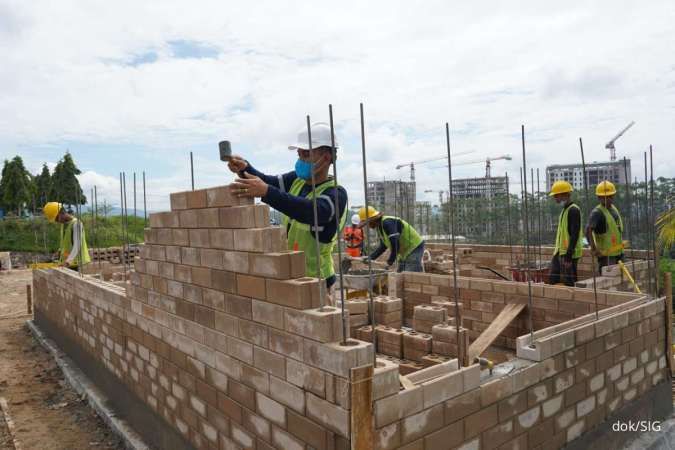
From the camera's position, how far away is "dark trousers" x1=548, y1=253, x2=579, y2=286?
21.8ft

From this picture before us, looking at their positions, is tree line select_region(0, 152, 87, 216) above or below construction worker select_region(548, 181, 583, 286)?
above

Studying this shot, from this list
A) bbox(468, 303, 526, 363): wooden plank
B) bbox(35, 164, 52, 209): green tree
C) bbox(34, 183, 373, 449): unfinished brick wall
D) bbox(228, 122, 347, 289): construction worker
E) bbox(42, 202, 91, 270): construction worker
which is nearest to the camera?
bbox(34, 183, 373, 449): unfinished brick wall

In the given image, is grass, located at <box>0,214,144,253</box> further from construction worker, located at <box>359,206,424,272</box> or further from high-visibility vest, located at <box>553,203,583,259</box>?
high-visibility vest, located at <box>553,203,583,259</box>

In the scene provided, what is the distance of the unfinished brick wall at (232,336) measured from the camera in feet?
8.62

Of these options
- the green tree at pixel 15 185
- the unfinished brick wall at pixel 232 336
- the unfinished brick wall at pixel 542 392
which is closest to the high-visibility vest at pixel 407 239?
the unfinished brick wall at pixel 542 392

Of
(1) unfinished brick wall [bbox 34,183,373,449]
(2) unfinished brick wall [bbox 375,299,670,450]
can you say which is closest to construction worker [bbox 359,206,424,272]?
(2) unfinished brick wall [bbox 375,299,670,450]

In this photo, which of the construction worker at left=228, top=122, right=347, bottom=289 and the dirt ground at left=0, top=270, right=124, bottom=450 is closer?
the construction worker at left=228, top=122, right=347, bottom=289

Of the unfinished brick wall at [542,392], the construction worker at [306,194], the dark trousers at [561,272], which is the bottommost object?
the unfinished brick wall at [542,392]

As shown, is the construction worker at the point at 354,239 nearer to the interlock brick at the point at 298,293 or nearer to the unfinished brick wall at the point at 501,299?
the unfinished brick wall at the point at 501,299

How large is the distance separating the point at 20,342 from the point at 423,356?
8212mm

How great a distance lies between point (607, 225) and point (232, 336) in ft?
18.6

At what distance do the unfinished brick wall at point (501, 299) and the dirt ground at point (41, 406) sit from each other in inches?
162

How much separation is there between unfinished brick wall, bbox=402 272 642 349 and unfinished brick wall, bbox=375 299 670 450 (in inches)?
21.8

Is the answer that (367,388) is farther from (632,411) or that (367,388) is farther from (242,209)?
(632,411)
